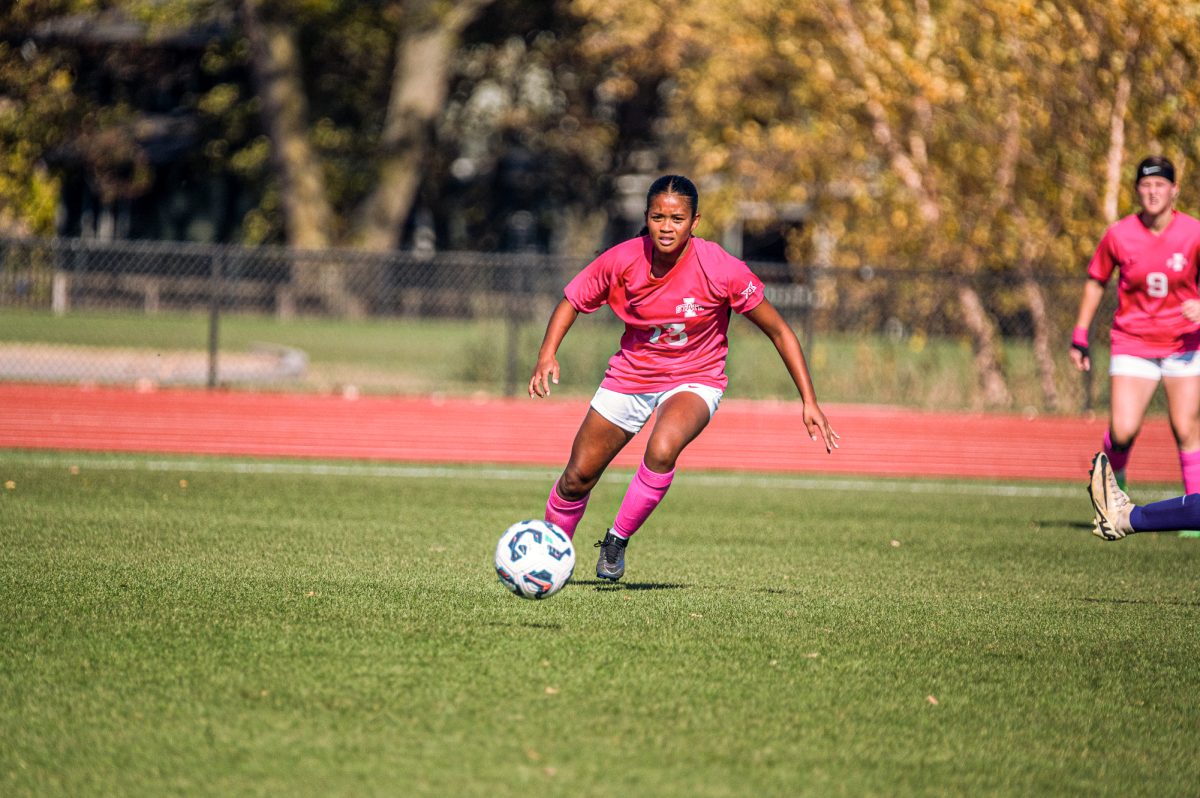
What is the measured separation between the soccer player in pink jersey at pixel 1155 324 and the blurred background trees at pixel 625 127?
8400mm

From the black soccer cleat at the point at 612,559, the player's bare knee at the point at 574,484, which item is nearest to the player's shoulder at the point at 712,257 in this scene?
the player's bare knee at the point at 574,484

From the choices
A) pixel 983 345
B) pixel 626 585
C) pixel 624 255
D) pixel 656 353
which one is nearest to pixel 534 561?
pixel 626 585

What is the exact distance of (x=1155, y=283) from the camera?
30.6 ft

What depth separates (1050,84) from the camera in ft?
62.3

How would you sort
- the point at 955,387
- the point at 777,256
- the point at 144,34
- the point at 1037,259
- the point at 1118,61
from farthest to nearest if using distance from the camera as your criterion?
the point at 777,256 < the point at 144,34 < the point at 1037,259 < the point at 955,387 < the point at 1118,61

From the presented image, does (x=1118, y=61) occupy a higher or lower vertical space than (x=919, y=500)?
higher

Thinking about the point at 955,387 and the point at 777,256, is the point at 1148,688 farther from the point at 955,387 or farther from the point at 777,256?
the point at 777,256

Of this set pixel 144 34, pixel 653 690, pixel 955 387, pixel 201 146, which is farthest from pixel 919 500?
pixel 201 146

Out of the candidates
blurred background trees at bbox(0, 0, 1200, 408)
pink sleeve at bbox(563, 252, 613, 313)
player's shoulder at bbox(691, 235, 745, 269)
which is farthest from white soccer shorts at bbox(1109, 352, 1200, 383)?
blurred background trees at bbox(0, 0, 1200, 408)

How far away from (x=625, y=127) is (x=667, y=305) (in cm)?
3532

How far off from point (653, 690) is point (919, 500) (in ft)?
25.7

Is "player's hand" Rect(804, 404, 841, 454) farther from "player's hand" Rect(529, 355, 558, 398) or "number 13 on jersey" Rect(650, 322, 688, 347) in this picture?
"player's hand" Rect(529, 355, 558, 398)

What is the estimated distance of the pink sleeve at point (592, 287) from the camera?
735cm

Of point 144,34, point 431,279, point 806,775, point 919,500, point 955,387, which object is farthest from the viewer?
point 144,34
